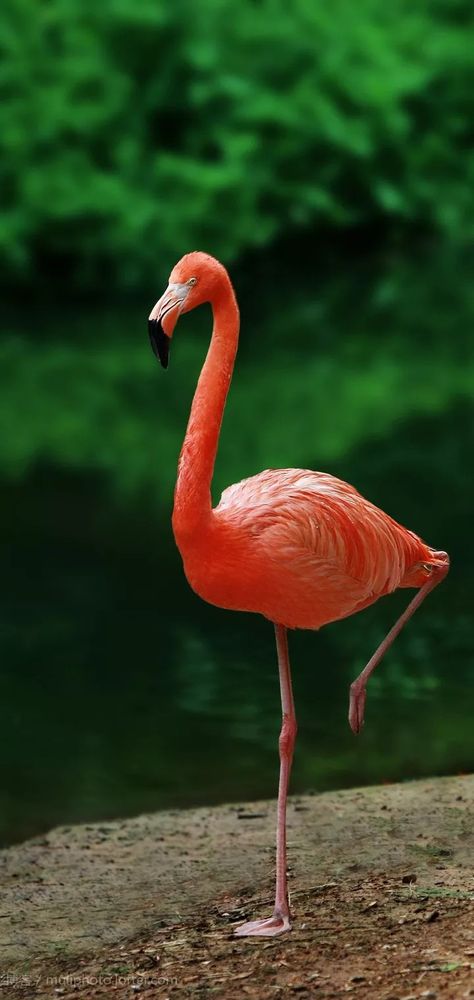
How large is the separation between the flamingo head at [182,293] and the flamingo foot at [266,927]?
164 cm

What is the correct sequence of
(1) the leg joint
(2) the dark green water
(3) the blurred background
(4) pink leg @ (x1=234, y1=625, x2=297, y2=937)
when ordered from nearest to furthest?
(4) pink leg @ (x1=234, y1=625, x2=297, y2=937)
(1) the leg joint
(2) the dark green water
(3) the blurred background

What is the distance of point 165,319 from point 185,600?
16.6 ft

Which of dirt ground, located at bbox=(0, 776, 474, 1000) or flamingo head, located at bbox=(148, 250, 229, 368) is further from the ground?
flamingo head, located at bbox=(148, 250, 229, 368)

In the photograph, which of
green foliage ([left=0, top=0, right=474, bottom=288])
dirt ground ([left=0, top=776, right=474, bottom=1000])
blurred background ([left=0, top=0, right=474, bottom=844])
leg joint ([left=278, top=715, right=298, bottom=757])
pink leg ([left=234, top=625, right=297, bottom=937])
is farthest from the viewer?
green foliage ([left=0, top=0, right=474, bottom=288])

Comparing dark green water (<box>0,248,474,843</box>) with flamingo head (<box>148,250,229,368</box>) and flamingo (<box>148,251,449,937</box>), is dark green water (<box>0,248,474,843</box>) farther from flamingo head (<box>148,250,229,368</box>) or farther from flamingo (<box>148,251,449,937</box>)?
flamingo head (<box>148,250,229,368</box>)

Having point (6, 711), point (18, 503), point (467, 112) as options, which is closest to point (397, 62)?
point (467, 112)

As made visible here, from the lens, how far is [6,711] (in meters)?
7.59

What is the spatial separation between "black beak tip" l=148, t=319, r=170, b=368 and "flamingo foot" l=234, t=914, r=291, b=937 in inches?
64.4

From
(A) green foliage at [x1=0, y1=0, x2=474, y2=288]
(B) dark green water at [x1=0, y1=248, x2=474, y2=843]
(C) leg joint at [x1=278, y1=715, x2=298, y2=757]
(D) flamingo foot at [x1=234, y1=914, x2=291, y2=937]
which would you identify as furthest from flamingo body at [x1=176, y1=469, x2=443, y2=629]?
(A) green foliage at [x1=0, y1=0, x2=474, y2=288]

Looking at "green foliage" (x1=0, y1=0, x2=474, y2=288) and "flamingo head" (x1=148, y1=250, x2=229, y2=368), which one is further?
"green foliage" (x1=0, y1=0, x2=474, y2=288)

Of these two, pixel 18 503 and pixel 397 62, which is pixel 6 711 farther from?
pixel 397 62

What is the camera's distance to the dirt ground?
3953 mm

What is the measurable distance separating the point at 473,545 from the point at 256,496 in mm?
5290

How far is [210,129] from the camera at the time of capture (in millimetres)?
22734
